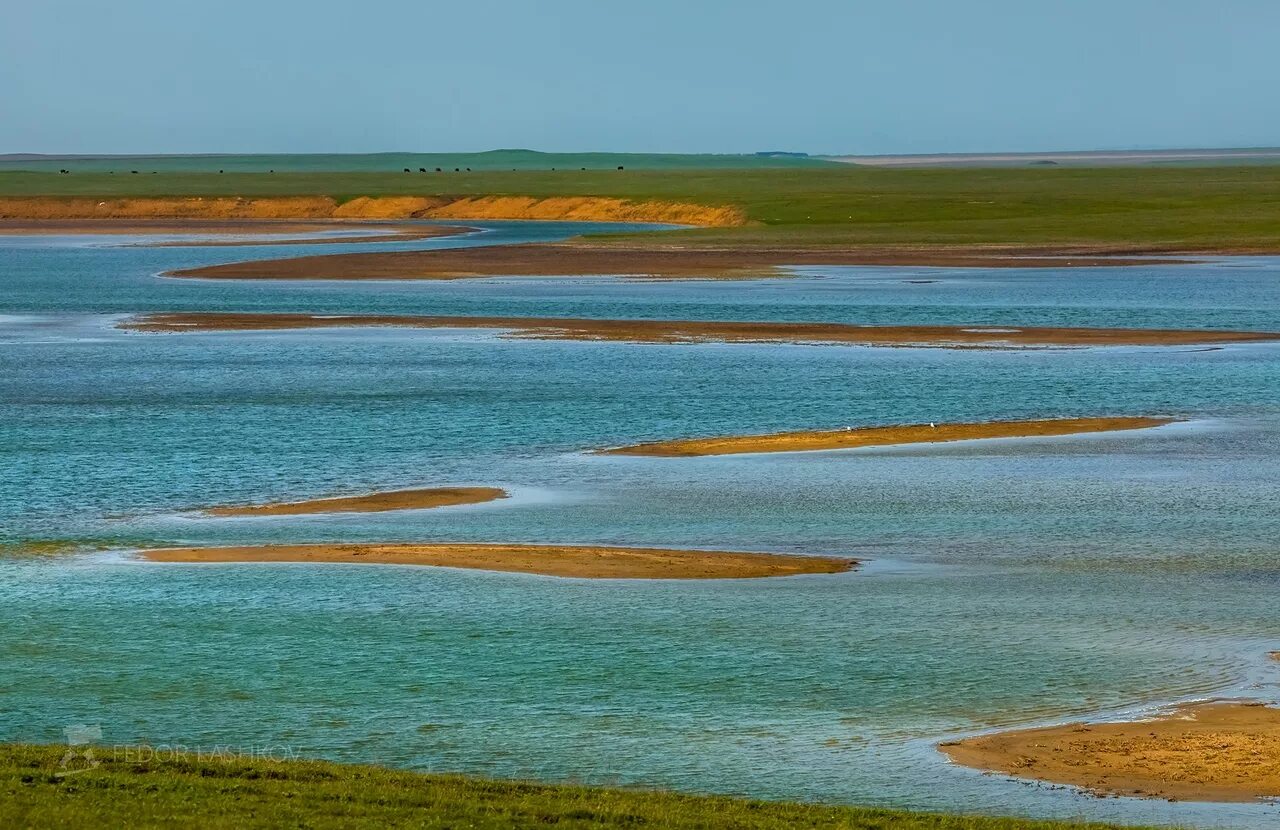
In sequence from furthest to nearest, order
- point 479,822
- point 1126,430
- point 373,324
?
1. point 373,324
2. point 1126,430
3. point 479,822

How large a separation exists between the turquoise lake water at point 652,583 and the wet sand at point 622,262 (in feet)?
116

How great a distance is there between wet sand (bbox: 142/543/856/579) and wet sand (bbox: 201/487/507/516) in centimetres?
351

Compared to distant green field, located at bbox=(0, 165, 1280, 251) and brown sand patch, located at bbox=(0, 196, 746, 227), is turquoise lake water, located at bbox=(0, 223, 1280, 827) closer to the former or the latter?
distant green field, located at bbox=(0, 165, 1280, 251)

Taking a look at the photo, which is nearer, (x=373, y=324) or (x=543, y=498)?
(x=543, y=498)

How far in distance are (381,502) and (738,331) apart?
34.4m

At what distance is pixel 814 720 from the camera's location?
2080 cm

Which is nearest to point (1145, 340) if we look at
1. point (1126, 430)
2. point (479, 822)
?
point (1126, 430)

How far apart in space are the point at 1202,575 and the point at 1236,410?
771 inches

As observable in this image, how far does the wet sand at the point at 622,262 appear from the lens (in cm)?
9831

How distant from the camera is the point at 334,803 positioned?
16156 millimetres

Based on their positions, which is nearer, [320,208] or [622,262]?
[622,262]

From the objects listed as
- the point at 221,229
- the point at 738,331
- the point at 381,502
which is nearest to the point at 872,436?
the point at 381,502

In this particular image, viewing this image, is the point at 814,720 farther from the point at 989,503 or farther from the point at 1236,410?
the point at 1236,410

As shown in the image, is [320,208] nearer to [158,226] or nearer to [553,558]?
[158,226]
